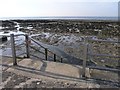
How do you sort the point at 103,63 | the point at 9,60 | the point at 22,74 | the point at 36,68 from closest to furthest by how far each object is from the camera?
the point at 22,74 → the point at 36,68 → the point at 9,60 → the point at 103,63

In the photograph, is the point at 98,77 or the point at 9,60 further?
the point at 9,60

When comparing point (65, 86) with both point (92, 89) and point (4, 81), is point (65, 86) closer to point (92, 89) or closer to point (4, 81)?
point (92, 89)

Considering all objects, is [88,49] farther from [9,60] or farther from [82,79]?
[9,60]

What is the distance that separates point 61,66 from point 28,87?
1544mm

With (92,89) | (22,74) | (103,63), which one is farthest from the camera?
(103,63)

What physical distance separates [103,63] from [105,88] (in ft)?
19.0

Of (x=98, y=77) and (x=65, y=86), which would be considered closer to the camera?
(x=65, y=86)

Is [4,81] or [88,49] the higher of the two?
[88,49]

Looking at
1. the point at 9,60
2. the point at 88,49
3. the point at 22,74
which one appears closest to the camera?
the point at 88,49

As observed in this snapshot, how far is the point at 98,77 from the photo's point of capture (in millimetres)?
4801

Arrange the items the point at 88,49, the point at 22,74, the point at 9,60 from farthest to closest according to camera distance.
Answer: the point at 9,60 → the point at 22,74 → the point at 88,49

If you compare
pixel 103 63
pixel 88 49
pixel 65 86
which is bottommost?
pixel 103 63

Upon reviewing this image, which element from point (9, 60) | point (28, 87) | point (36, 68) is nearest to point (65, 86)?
point (28, 87)

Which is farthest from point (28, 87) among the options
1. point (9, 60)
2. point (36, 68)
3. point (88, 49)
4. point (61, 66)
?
point (9, 60)
